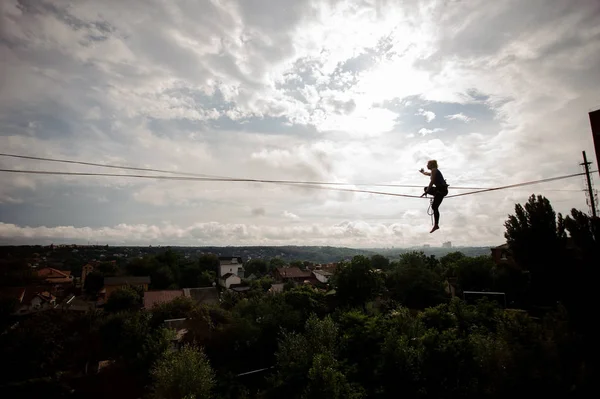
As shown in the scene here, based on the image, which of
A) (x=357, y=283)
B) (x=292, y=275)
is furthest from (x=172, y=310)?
(x=292, y=275)

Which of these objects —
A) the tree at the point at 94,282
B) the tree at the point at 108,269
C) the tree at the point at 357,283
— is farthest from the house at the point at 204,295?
the tree at the point at 108,269

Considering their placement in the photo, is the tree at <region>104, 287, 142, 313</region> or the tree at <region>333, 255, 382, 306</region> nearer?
A: the tree at <region>333, 255, 382, 306</region>

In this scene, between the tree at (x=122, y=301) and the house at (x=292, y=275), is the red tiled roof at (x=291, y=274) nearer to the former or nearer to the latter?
the house at (x=292, y=275)

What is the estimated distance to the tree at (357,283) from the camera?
115 ft

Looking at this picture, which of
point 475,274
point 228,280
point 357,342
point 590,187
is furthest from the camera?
point 228,280

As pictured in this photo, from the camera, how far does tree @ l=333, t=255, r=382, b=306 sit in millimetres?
34938

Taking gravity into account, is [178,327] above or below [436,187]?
below

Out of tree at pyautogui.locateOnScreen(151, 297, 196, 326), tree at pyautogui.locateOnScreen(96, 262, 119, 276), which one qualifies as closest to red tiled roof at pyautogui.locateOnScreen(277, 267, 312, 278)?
tree at pyautogui.locateOnScreen(96, 262, 119, 276)

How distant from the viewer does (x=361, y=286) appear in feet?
114

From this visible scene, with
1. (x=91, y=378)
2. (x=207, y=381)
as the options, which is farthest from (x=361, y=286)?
(x=91, y=378)

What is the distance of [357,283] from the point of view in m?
34.9

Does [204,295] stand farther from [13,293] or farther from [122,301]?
[13,293]

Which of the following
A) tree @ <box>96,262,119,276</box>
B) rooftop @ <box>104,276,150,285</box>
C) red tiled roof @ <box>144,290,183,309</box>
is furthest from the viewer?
tree @ <box>96,262,119,276</box>

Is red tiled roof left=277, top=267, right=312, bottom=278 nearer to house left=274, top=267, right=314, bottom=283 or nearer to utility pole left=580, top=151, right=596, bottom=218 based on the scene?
house left=274, top=267, right=314, bottom=283
